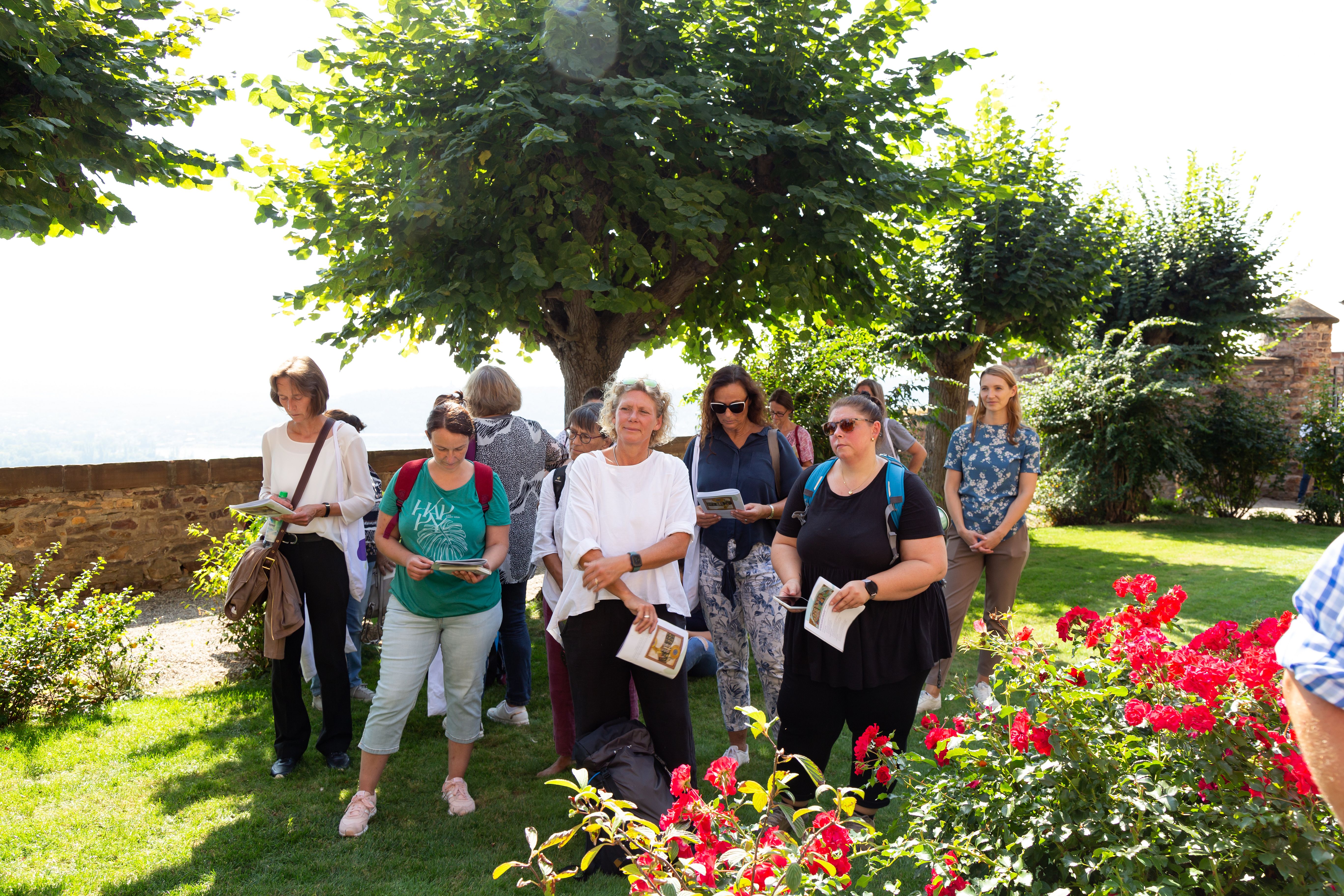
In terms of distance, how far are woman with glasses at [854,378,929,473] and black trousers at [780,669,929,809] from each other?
2233mm

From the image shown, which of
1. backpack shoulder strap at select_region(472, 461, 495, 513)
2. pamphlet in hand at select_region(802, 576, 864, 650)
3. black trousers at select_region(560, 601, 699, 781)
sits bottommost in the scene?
black trousers at select_region(560, 601, 699, 781)

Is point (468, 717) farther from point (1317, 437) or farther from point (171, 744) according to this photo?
point (1317, 437)

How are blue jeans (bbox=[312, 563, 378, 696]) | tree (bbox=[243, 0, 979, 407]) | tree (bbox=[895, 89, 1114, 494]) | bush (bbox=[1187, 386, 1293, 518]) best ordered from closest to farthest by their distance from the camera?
blue jeans (bbox=[312, 563, 378, 696]) < tree (bbox=[243, 0, 979, 407]) < tree (bbox=[895, 89, 1114, 494]) < bush (bbox=[1187, 386, 1293, 518])

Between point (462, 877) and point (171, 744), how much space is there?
7.55 ft

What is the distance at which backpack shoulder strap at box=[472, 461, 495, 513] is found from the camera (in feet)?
12.0

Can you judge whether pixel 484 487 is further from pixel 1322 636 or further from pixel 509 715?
pixel 1322 636

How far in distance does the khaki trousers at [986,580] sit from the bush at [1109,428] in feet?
34.7

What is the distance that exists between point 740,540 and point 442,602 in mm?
1403

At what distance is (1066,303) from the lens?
11.7 metres

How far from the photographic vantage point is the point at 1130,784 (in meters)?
1.95

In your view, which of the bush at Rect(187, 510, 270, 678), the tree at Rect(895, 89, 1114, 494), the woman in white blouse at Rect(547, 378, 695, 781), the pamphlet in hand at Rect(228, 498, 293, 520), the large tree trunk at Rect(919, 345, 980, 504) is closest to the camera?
the woman in white blouse at Rect(547, 378, 695, 781)

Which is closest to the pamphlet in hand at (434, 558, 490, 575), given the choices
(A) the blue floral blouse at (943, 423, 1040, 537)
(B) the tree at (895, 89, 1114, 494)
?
(A) the blue floral blouse at (943, 423, 1040, 537)

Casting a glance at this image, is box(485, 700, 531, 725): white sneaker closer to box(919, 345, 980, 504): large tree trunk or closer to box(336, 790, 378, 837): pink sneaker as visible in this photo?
box(336, 790, 378, 837): pink sneaker

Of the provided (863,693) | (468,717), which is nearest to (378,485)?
(468,717)
